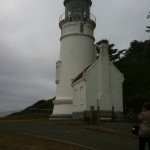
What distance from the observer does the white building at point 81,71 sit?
31156 mm

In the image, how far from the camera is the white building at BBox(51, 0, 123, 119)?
102 feet

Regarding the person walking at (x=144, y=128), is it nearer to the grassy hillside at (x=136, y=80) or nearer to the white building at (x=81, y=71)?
the white building at (x=81, y=71)

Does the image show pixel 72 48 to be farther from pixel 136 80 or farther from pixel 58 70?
pixel 136 80

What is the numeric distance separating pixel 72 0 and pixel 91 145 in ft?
81.3

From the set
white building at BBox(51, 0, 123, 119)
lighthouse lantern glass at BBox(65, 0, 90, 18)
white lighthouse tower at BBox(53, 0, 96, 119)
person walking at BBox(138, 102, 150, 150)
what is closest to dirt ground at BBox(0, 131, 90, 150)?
person walking at BBox(138, 102, 150, 150)

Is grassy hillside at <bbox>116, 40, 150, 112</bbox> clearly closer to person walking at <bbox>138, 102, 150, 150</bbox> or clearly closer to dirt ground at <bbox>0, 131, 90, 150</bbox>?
dirt ground at <bbox>0, 131, 90, 150</bbox>

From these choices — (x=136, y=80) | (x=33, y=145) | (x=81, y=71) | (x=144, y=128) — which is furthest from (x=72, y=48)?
(x=144, y=128)

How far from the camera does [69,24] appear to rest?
1420 inches

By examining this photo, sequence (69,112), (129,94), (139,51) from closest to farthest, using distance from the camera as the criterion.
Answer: (69,112), (129,94), (139,51)

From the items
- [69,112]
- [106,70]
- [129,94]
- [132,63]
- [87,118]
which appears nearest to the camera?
[87,118]

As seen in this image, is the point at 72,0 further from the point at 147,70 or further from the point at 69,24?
the point at 147,70

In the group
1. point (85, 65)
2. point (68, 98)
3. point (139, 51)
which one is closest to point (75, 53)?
point (85, 65)

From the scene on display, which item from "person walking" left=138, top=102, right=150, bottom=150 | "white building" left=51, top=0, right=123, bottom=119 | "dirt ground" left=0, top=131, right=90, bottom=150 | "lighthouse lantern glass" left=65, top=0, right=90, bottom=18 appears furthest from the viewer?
"lighthouse lantern glass" left=65, top=0, right=90, bottom=18

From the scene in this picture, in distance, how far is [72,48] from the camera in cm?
3547
